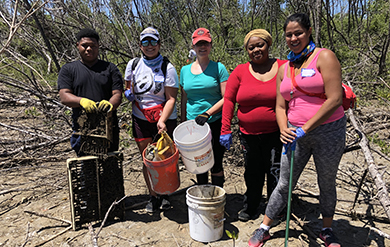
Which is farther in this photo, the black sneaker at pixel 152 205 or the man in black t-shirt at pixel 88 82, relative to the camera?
the black sneaker at pixel 152 205

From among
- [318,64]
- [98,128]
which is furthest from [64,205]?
[318,64]

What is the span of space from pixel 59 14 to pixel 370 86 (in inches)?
243

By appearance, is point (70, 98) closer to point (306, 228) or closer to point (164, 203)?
point (164, 203)

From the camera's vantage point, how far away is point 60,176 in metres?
4.16

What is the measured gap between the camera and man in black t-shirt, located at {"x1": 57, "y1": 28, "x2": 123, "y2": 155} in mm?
2781

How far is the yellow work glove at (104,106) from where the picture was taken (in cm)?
278

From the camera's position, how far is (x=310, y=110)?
7.23 ft

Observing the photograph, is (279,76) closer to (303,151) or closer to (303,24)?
(303,24)

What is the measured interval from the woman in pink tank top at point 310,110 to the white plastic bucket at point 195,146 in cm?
70

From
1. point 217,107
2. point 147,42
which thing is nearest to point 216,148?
point 217,107

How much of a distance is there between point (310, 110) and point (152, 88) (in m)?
1.55

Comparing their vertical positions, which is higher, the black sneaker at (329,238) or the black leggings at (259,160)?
the black leggings at (259,160)

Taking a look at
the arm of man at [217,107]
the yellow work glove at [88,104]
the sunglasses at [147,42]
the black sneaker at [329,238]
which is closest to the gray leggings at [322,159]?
the black sneaker at [329,238]

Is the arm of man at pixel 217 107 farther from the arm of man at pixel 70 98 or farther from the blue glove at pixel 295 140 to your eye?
the arm of man at pixel 70 98
